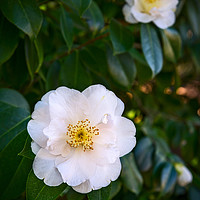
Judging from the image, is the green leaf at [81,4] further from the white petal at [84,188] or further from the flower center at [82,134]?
the white petal at [84,188]

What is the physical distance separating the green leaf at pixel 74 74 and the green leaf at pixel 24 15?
210 millimetres

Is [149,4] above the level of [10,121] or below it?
above

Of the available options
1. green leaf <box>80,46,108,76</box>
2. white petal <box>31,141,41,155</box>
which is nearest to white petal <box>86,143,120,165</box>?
white petal <box>31,141,41,155</box>

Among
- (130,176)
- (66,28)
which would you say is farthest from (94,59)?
(130,176)

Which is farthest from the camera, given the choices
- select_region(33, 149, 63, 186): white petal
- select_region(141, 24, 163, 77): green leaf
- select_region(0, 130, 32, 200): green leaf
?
select_region(141, 24, 163, 77): green leaf

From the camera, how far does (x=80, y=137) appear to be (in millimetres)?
639

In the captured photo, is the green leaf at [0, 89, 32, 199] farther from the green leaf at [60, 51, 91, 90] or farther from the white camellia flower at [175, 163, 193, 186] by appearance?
the white camellia flower at [175, 163, 193, 186]

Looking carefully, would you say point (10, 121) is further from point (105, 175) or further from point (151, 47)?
point (151, 47)

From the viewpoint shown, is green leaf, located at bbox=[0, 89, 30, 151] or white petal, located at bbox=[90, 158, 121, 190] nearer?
white petal, located at bbox=[90, 158, 121, 190]

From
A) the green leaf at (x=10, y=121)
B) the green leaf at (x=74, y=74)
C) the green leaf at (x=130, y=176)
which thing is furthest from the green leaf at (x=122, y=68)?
the green leaf at (x=10, y=121)

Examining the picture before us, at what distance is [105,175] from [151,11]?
1.64 ft

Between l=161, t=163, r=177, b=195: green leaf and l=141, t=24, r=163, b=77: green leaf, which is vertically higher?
l=141, t=24, r=163, b=77: green leaf

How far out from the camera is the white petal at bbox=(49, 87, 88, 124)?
61 centimetres

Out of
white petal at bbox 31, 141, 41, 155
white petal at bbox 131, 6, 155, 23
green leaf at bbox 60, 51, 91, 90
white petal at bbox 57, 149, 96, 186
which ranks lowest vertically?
green leaf at bbox 60, 51, 91, 90
